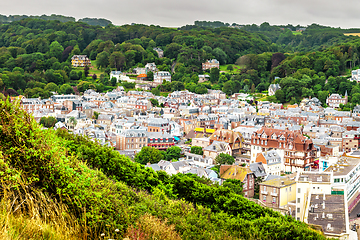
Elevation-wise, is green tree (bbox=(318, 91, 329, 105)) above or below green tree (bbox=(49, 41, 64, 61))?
below

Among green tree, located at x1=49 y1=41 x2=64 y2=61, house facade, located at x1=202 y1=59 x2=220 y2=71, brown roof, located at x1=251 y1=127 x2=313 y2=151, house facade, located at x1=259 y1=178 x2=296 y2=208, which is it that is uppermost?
green tree, located at x1=49 y1=41 x2=64 y2=61

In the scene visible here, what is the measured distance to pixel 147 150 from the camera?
30.0 metres

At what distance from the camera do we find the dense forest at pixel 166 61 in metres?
58.4

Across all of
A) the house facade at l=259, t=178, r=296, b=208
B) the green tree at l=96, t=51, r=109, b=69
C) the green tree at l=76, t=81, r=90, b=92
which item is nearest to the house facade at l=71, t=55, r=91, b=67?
the green tree at l=96, t=51, r=109, b=69

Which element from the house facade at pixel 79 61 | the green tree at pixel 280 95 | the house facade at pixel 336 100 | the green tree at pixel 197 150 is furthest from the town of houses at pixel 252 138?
the house facade at pixel 79 61

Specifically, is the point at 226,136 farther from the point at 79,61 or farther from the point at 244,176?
the point at 79,61

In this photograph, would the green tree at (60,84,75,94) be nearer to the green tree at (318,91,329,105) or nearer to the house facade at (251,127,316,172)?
the green tree at (318,91,329,105)

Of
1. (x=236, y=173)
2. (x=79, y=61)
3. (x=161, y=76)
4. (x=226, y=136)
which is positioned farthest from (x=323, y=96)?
(x=79, y=61)

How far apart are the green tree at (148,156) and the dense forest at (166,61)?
28.4 metres

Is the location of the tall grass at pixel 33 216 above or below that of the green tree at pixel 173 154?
above

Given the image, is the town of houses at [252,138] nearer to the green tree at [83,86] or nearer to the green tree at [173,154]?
the green tree at [173,154]

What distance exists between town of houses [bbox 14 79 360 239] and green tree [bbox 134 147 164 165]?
84.9 inches

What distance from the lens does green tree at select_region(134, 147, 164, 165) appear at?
29056mm

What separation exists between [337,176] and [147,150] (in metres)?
14.1
